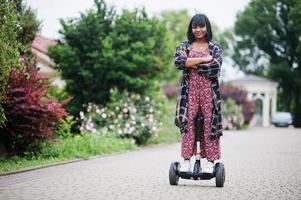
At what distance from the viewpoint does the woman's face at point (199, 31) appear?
295 inches

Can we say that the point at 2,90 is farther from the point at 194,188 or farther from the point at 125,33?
the point at 125,33

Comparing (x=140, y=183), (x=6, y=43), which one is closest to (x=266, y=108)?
(x=6, y=43)

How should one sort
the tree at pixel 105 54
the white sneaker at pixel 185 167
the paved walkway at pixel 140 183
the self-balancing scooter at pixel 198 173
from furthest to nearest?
the tree at pixel 105 54 < the white sneaker at pixel 185 167 < the self-balancing scooter at pixel 198 173 < the paved walkway at pixel 140 183

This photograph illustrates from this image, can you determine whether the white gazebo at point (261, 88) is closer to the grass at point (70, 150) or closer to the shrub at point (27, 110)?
the grass at point (70, 150)

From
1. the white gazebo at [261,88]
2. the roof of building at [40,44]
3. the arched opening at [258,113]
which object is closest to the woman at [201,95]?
the roof of building at [40,44]

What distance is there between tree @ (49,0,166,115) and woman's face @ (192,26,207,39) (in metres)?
9.81

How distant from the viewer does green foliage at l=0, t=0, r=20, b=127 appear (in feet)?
29.2

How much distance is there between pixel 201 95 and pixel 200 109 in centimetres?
20

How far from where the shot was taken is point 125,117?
1700cm

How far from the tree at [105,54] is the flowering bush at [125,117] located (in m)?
0.58

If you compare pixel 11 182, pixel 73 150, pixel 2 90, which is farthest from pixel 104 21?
pixel 11 182

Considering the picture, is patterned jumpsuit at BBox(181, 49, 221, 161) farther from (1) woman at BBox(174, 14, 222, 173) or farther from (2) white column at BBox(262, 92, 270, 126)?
(2) white column at BBox(262, 92, 270, 126)

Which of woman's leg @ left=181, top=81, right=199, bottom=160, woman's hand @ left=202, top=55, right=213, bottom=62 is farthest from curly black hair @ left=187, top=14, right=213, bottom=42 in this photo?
woman's leg @ left=181, top=81, right=199, bottom=160

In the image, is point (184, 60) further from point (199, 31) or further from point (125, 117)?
point (125, 117)
